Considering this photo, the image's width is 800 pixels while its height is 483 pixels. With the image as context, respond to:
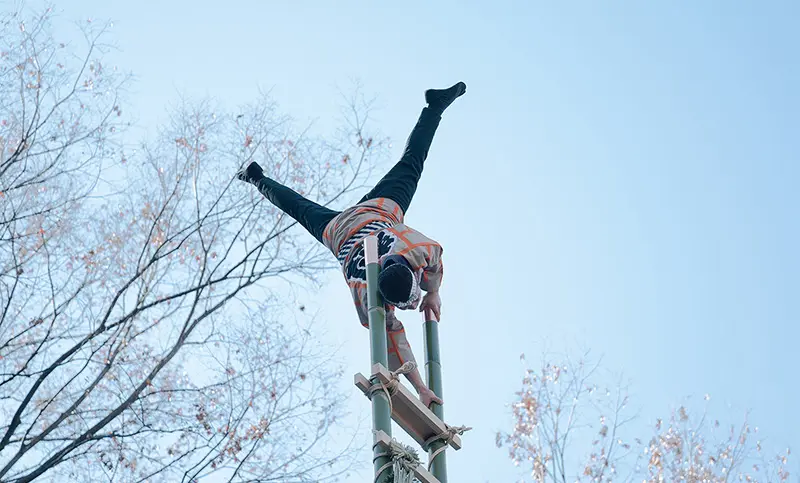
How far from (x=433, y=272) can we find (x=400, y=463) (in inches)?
72.1

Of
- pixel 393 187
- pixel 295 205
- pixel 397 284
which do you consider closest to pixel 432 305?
pixel 397 284

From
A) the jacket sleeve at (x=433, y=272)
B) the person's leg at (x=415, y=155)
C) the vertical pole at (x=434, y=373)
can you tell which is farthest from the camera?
the person's leg at (x=415, y=155)

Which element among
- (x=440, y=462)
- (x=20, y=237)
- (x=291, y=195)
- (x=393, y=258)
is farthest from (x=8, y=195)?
(x=440, y=462)

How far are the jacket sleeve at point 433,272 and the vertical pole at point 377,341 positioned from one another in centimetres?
43

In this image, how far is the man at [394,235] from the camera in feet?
18.3

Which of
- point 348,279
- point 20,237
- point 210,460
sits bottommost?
point 348,279

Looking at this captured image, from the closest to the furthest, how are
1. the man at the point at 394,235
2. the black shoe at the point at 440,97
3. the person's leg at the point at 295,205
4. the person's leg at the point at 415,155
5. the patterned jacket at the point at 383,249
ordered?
1. the man at the point at 394,235
2. the patterned jacket at the point at 383,249
3. the person's leg at the point at 295,205
4. the person's leg at the point at 415,155
5. the black shoe at the point at 440,97

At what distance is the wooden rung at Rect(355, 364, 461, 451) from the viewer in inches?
190

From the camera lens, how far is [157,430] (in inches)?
365

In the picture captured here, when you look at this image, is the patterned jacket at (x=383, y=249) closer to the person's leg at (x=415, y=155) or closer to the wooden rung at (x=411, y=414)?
the person's leg at (x=415, y=155)

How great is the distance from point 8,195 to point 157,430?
273 centimetres

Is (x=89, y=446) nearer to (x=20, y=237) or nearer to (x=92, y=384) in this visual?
(x=92, y=384)

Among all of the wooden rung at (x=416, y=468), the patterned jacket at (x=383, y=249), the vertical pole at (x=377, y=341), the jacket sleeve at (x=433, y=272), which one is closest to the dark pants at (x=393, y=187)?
the patterned jacket at (x=383, y=249)

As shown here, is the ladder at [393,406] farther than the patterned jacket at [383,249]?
No
